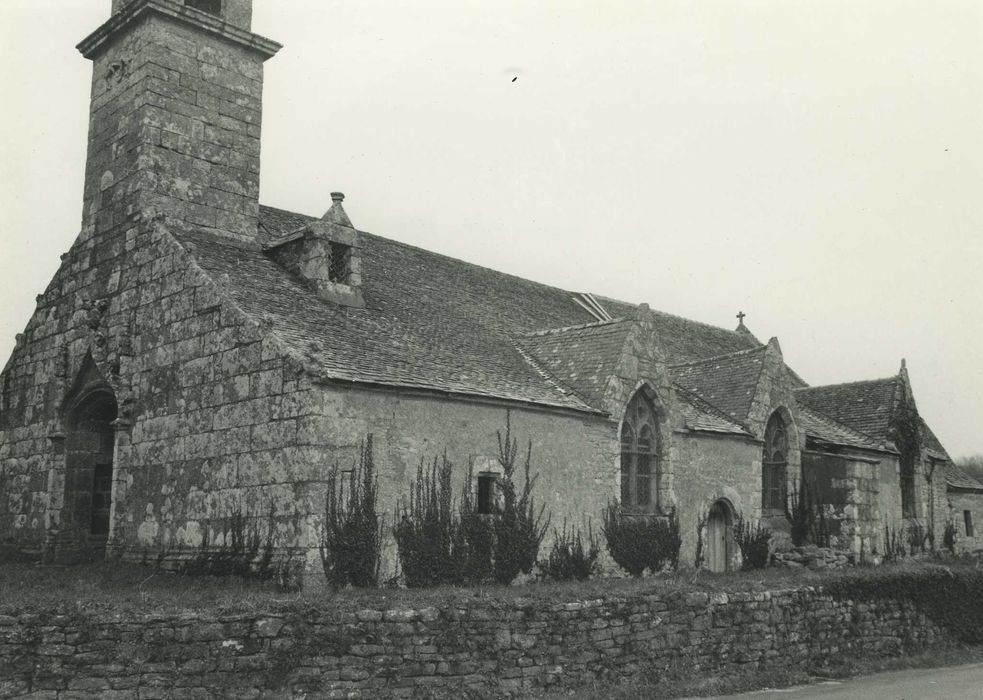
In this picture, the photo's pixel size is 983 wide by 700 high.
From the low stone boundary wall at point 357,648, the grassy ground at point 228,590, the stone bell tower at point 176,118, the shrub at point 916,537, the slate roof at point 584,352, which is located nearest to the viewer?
the low stone boundary wall at point 357,648

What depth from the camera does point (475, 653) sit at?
12.0 m

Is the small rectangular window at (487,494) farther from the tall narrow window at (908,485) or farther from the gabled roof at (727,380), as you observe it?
the tall narrow window at (908,485)

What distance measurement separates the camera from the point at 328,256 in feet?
58.5

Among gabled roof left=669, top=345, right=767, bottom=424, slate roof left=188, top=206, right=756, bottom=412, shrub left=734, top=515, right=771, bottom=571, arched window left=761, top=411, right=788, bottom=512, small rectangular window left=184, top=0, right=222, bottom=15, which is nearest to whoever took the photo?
slate roof left=188, top=206, right=756, bottom=412

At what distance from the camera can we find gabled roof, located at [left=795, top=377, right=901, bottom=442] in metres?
25.9

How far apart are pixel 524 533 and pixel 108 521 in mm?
8186

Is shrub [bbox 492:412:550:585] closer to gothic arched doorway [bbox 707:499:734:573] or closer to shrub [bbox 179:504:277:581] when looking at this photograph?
shrub [bbox 179:504:277:581]

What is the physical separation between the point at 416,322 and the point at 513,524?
177 inches

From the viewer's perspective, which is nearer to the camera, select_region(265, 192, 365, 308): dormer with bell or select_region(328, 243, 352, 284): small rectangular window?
select_region(265, 192, 365, 308): dormer with bell

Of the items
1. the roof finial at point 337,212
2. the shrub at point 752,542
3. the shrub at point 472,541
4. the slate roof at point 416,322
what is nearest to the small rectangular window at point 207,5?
the slate roof at point 416,322

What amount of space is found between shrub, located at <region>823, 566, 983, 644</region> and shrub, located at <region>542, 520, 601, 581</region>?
4256 millimetres

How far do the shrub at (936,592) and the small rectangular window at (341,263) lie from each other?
10374 millimetres

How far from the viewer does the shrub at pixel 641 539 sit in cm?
1828

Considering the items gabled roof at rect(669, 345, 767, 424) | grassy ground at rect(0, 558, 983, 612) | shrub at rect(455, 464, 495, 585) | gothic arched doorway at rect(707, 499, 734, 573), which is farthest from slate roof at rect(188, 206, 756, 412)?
gothic arched doorway at rect(707, 499, 734, 573)
